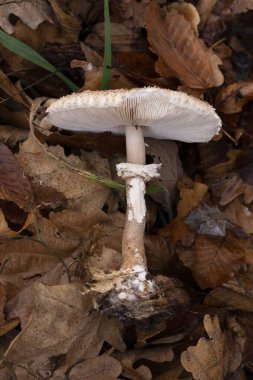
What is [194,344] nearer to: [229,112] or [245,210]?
[245,210]

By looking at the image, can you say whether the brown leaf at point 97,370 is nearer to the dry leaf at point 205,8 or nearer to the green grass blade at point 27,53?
the green grass blade at point 27,53

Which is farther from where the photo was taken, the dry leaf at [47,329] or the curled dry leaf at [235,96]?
the curled dry leaf at [235,96]

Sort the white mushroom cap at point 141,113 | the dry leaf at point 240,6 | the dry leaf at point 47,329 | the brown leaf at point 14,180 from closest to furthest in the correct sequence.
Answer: the white mushroom cap at point 141,113, the dry leaf at point 47,329, the brown leaf at point 14,180, the dry leaf at point 240,6

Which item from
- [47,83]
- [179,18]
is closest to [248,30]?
[179,18]

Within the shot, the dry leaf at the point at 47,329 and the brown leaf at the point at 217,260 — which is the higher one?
the brown leaf at the point at 217,260

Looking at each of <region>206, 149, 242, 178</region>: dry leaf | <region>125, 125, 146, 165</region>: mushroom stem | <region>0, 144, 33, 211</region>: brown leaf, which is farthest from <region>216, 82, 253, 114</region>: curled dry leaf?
<region>0, 144, 33, 211</region>: brown leaf

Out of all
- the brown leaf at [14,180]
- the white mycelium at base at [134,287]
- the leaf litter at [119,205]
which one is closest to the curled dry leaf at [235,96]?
the leaf litter at [119,205]

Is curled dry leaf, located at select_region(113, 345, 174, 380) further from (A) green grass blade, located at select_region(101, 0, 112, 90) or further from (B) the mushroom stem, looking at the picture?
(A) green grass blade, located at select_region(101, 0, 112, 90)
